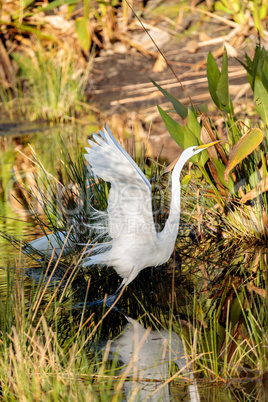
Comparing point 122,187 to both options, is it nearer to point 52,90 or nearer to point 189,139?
point 189,139

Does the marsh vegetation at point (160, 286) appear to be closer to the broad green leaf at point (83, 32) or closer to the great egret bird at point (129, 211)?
the great egret bird at point (129, 211)

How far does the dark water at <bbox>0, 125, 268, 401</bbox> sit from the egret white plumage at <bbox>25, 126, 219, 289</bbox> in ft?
0.46

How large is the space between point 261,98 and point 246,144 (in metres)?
0.35

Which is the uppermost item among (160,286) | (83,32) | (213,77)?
(83,32)

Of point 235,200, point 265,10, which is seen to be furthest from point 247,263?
point 265,10

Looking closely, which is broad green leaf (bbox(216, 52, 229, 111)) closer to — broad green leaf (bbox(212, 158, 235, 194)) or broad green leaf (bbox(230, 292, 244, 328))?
broad green leaf (bbox(212, 158, 235, 194))

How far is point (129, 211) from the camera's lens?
2.18 m

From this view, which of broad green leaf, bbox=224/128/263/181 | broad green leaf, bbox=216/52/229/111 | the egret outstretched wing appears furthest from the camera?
broad green leaf, bbox=216/52/229/111

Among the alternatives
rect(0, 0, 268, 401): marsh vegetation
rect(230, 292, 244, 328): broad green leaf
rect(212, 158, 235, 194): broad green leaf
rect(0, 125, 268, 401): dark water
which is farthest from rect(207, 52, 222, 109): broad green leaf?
rect(230, 292, 244, 328): broad green leaf

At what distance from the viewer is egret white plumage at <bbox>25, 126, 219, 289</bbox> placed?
2.06m

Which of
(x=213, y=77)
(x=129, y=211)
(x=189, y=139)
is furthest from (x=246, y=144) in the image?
(x=129, y=211)

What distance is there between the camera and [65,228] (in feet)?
9.18

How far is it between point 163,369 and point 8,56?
7.72m

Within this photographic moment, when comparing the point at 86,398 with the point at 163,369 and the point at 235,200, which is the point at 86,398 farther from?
the point at 235,200
